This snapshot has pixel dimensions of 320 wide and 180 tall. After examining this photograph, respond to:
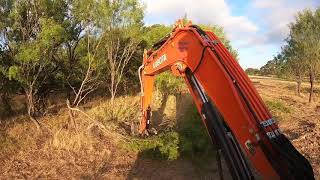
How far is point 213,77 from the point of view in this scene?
591 cm

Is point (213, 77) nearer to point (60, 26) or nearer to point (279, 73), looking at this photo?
point (60, 26)

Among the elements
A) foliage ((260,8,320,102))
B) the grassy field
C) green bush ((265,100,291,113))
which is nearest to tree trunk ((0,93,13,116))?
the grassy field

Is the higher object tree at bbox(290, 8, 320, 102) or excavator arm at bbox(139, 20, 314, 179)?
tree at bbox(290, 8, 320, 102)

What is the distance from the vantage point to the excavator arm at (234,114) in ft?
15.9

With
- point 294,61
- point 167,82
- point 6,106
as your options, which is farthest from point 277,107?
point 6,106

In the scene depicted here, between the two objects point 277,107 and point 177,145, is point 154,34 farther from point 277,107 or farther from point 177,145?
point 177,145

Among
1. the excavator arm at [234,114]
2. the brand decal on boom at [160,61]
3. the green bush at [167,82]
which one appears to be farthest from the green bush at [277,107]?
Answer: the excavator arm at [234,114]

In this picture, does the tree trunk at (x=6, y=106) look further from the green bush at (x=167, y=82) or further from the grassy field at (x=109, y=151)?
the green bush at (x=167, y=82)

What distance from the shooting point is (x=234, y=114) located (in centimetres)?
538

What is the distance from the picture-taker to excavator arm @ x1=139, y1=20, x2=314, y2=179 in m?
4.84

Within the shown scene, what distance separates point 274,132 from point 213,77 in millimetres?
1251

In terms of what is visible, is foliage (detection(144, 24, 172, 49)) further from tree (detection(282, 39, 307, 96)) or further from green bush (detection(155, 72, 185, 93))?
tree (detection(282, 39, 307, 96))

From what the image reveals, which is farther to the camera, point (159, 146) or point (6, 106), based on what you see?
point (6, 106)

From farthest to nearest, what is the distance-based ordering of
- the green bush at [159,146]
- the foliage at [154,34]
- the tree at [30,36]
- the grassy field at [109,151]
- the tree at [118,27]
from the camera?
the foliage at [154,34] → the tree at [118,27] → the tree at [30,36] → the green bush at [159,146] → the grassy field at [109,151]
